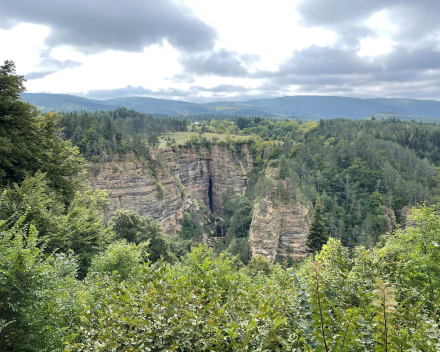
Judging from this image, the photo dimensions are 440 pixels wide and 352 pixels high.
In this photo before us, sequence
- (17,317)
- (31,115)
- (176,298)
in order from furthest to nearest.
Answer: (31,115), (17,317), (176,298)

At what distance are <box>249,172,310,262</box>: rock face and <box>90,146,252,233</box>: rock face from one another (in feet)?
82.5

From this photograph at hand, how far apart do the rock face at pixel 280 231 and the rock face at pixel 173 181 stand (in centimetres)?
2514

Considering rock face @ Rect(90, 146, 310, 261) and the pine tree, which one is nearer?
the pine tree

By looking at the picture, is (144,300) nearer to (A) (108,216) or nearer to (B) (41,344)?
(B) (41,344)

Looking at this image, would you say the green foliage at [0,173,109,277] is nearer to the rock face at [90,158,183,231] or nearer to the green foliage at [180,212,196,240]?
the rock face at [90,158,183,231]

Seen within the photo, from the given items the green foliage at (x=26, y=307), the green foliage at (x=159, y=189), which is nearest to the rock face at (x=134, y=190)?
the green foliage at (x=159, y=189)

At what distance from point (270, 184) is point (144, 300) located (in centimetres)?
4410

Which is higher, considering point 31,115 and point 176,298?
point 31,115

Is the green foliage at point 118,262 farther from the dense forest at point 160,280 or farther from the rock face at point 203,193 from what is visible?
the rock face at point 203,193

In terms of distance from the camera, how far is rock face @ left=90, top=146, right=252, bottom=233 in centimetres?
5491

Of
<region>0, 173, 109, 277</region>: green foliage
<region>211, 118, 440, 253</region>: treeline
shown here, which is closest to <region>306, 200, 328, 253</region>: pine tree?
<region>211, 118, 440, 253</region>: treeline

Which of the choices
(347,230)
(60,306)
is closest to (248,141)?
(347,230)

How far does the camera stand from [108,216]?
51344 millimetres

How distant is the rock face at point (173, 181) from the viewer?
180 ft
